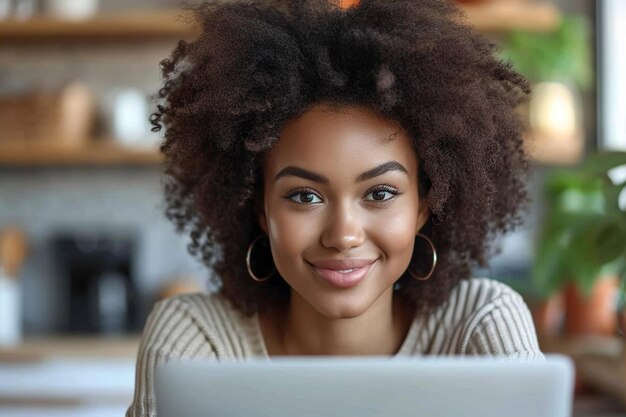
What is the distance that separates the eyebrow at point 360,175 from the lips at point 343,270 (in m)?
0.11

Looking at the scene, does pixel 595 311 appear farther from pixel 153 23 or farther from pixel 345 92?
pixel 153 23

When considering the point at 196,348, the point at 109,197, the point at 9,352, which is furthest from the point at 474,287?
the point at 109,197

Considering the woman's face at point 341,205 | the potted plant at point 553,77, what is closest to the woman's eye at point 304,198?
the woman's face at point 341,205

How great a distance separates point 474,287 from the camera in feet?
4.53

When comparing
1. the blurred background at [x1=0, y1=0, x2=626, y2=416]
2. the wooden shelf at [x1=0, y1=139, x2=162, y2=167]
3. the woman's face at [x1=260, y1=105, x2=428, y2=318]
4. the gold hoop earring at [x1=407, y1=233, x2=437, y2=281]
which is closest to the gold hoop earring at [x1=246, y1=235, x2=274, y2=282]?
the woman's face at [x1=260, y1=105, x2=428, y2=318]

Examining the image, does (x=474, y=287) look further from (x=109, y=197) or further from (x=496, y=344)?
(x=109, y=197)

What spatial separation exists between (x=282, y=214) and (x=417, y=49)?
0.90 feet

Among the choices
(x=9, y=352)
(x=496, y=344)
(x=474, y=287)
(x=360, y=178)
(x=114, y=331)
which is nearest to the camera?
(x=360, y=178)

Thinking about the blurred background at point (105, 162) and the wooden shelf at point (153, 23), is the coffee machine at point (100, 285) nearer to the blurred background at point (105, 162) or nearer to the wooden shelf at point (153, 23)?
the blurred background at point (105, 162)

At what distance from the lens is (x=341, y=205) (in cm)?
115

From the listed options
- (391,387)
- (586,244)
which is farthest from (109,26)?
(391,387)

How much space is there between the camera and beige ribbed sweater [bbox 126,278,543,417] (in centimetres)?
128

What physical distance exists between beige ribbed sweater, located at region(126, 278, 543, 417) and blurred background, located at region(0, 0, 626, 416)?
1.28 meters

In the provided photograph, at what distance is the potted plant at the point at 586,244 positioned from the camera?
1640mm
